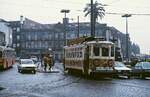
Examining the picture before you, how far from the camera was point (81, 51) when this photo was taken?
3575 centimetres

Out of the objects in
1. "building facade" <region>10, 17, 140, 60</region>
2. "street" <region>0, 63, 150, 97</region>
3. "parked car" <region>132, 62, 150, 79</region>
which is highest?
"building facade" <region>10, 17, 140, 60</region>

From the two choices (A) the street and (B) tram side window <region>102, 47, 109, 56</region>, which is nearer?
(A) the street

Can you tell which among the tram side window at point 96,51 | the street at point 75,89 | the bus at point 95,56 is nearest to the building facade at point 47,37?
the bus at point 95,56

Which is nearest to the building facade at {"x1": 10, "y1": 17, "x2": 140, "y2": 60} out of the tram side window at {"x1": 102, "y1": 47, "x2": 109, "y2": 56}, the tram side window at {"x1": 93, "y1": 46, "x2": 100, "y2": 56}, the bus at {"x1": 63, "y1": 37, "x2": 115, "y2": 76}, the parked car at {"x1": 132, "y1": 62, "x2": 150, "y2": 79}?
the parked car at {"x1": 132, "y1": 62, "x2": 150, "y2": 79}

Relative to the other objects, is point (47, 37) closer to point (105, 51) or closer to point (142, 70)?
point (142, 70)

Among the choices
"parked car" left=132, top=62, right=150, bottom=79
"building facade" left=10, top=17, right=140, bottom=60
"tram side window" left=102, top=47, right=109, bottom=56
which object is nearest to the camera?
"tram side window" left=102, top=47, right=109, bottom=56

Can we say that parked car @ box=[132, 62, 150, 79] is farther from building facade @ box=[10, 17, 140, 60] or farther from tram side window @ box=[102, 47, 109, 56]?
building facade @ box=[10, 17, 140, 60]

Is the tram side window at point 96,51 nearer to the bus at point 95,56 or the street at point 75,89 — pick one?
the bus at point 95,56

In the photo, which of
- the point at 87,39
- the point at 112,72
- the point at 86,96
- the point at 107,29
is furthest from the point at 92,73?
the point at 107,29

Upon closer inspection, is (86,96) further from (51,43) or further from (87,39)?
(51,43)

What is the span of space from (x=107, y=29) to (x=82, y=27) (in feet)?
26.8

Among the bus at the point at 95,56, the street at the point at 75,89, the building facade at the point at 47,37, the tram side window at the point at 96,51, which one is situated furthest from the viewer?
the building facade at the point at 47,37

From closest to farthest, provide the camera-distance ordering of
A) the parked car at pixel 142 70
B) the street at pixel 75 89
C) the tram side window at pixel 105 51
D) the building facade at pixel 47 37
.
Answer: the street at pixel 75 89
the tram side window at pixel 105 51
the parked car at pixel 142 70
the building facade at pixel 47 37

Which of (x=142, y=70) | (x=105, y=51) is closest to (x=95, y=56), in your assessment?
(x=105, y=51)
